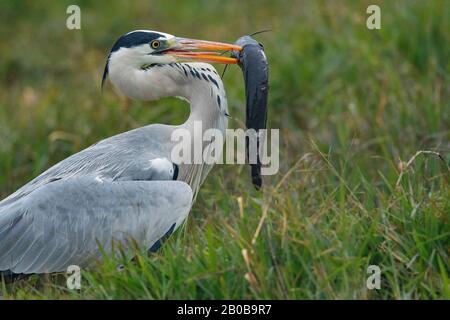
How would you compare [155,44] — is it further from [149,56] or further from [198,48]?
[198,48]

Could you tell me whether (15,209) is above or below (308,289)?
above

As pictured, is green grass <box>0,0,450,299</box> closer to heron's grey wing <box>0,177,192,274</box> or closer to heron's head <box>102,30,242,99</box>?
heron's grey wing <box>0,177,192,274</box>

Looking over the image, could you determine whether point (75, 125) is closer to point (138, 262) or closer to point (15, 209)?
point (15, 209)

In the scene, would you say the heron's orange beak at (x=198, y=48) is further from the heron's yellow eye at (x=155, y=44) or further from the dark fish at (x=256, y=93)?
the dark fish at (x=256, y=93)

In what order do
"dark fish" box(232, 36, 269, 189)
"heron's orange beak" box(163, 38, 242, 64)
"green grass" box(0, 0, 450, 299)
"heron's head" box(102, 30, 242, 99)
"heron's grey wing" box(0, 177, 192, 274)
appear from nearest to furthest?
"green grass" box(0, 0, 450, 299) < "heron's grey wing" box(0, 177, 192, 274) < "dark fish" box(232, 36, 269, 189) < "heron's orange beak" box(163, 38, 242, 64) < "heron's head" box(102, 30, 242, 99)

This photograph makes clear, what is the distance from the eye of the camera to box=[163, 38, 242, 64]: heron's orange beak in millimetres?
5784

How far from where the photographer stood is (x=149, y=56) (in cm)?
599

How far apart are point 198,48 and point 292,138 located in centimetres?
212

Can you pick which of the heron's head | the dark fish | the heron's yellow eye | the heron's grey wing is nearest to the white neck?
the heron's head

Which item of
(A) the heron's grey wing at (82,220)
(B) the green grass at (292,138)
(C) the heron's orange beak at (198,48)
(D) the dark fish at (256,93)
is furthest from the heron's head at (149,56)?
(A) the heron's grey wing at (82,220)

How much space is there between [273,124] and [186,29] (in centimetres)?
350

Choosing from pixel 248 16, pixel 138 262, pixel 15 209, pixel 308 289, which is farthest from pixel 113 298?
pixel 248 16

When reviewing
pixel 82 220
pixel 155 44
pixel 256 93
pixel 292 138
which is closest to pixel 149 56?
pixel 155 44

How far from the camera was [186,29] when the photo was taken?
11562 millimetres
